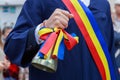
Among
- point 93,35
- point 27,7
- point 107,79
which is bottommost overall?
point 107,79

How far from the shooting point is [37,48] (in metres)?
2.47

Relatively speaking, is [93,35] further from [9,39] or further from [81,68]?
[9,39]

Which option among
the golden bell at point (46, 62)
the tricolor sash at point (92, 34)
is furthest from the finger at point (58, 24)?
the tricolor sash at point (92, 34)

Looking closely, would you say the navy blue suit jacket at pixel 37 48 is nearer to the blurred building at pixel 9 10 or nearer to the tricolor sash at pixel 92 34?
the tricolor sash at pixel 92 34

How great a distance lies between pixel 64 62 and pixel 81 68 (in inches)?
3.9

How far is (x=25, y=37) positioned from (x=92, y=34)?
0.38 m

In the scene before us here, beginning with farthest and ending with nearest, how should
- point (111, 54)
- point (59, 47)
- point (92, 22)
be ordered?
1. point (111, 54)
2. point (92, 22)
3. point (59, 47)

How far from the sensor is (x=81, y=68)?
2.58 m

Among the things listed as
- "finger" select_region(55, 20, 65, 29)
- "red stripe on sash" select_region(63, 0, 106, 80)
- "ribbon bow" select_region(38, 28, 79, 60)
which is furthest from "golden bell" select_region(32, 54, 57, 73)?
"red stripe on sash" select_region(63, 0, 106, 80)

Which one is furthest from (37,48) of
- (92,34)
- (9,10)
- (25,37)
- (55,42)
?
(9,10)

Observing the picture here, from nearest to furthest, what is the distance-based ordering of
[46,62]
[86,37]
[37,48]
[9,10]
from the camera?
1. [46,62]
2. [37,48]
3. [86,37]
4. [9,10]

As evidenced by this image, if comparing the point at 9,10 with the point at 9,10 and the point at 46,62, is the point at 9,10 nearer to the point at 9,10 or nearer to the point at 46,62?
the point at 9,10

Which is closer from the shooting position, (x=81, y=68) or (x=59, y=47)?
(x=59, y=47)

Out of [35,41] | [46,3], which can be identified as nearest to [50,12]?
[46,3]
